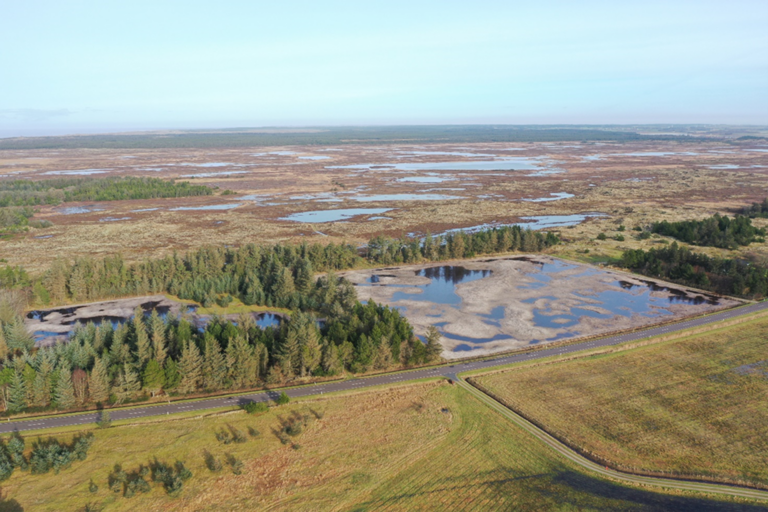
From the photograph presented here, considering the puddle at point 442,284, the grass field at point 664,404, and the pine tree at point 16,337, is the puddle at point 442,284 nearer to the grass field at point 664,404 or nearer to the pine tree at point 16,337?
the grass field at point 664,404

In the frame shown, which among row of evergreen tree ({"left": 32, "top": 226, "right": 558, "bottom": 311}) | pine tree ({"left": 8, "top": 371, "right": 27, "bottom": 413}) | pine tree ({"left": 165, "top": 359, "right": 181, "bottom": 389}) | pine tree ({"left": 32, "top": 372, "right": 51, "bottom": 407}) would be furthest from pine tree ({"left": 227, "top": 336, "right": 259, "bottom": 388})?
row of evergreen tree ({"left": 32, "top": 226, "right": 558, "bottom": 311})

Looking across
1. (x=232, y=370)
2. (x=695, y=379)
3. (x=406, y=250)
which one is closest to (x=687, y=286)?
(x=695, y=379)

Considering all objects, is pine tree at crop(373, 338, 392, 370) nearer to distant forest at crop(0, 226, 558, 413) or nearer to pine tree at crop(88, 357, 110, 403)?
distant forest at crop(0, 226, 558, 413)

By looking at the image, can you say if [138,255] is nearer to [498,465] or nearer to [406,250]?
[406,250]

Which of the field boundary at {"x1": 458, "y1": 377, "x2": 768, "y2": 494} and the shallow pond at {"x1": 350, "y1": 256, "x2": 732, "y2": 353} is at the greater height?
the shallow pond at {"x1": 350, "y1": 256, "x2": 732, "y2": 353}

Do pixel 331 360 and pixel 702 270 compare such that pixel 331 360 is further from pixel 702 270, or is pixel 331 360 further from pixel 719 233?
pixel 719 233

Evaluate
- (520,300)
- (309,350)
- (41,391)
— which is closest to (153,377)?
(41,391)
